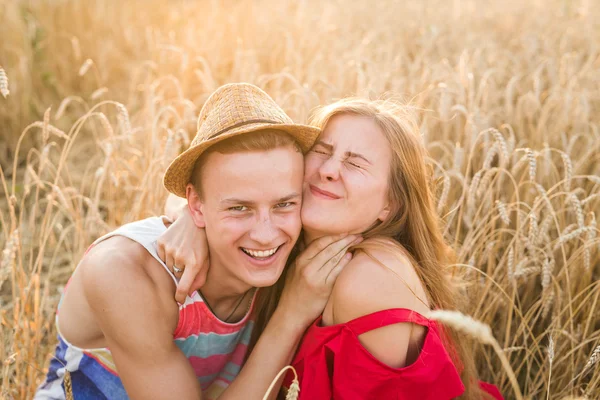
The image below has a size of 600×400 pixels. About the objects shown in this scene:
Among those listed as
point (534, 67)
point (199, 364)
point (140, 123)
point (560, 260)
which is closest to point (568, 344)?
point (560, 260)

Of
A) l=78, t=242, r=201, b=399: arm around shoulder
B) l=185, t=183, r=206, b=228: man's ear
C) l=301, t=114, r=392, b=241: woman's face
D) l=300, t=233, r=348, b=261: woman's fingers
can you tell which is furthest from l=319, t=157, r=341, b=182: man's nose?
l=78, t=242, r=201, b=399: arm around shoulder

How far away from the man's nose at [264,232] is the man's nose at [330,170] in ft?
0.85

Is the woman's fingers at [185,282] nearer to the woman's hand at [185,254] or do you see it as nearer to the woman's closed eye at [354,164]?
the woman's hand at [185,254]

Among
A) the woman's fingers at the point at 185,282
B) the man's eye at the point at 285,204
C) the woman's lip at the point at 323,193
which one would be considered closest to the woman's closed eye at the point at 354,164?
the woman's lip at the point at 323,193

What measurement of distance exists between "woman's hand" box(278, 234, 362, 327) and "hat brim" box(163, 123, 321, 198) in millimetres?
373

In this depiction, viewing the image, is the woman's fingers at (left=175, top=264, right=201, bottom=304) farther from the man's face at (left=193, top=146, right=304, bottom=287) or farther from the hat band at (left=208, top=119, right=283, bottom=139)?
the hat band at (left=208, top=119, right=283, bottom=139)

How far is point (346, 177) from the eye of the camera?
213cm

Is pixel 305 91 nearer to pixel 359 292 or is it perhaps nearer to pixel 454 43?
pixel 359 292

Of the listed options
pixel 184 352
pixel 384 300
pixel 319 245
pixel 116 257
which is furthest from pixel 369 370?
pixel 116 257

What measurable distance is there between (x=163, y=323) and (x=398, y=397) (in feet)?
2.73

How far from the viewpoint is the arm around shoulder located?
195 cm

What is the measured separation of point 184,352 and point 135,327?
38 cm

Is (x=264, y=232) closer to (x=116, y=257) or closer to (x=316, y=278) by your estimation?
(x=316, y=278)

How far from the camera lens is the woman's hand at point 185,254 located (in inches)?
80.6
